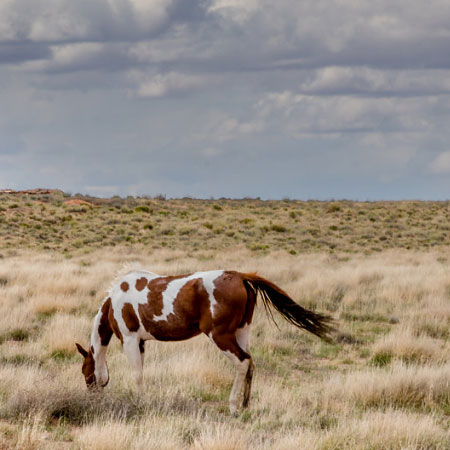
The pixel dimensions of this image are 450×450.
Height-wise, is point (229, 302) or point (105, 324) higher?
point (229, 302)

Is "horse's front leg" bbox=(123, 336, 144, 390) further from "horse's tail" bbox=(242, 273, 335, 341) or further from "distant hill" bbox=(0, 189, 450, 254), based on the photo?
"distant hill" bbox=(0, 189, 450, 254)

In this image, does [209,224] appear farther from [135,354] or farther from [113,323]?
[135,354]

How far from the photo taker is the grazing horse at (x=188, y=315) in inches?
287

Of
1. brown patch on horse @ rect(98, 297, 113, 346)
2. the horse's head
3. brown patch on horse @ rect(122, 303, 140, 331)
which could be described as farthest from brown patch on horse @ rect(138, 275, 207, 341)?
the horse's head

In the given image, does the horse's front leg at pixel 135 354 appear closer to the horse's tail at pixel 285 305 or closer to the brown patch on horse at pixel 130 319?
the brown patch on horse at pixel 130 319

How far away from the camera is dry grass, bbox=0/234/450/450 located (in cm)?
621

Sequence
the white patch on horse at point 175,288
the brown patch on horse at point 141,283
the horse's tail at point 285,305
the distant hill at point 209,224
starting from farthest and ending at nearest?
1. the distant hill at point 209,224
2. the brown patch on horse at point 141,283
3. the horse's tail at point 285,305
4. the white patch on horse at point 175,288

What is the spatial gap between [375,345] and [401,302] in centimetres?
460

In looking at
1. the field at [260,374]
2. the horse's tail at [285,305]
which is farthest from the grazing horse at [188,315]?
the field at [260,374]

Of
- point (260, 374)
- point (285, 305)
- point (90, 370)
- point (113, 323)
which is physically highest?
point (285, 305)

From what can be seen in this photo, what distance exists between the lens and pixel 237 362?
23.6 ft

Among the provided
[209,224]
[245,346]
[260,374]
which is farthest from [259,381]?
[209,224]

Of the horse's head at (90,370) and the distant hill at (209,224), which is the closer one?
the horse's head at (90,370)

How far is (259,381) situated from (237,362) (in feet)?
8.17
